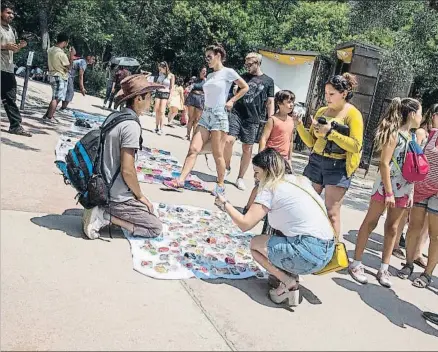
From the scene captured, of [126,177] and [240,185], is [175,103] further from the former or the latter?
[126,177]

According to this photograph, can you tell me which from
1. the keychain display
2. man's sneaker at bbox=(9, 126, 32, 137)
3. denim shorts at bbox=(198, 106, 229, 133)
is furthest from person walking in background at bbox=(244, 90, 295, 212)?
man's sneaker at bbox=(9, 126, 32, 137)

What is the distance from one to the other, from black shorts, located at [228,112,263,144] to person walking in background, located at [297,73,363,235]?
2.23 m

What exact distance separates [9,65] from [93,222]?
13.3ft

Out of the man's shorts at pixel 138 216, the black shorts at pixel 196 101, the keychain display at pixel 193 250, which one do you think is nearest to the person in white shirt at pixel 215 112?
the keychain display at pixel 193 250

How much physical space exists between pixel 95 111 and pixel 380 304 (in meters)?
10.5

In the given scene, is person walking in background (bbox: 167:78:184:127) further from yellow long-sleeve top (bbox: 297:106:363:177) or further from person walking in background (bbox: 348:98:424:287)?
person walking in background (bbox: 348:98:424:287)

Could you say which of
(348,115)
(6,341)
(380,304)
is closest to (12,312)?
(6,341)

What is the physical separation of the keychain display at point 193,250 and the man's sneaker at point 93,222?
29 centimetres

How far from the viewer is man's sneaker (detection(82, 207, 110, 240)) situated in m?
4.30

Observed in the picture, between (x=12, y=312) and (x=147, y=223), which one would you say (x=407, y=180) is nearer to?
(x=147, y=223)

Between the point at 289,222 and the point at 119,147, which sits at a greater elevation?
the point at 119,147

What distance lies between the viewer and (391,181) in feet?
15.3

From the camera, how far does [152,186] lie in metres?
6.38

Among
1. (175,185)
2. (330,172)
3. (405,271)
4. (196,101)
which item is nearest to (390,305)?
(405,271)
